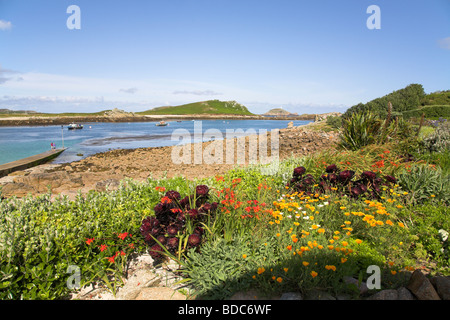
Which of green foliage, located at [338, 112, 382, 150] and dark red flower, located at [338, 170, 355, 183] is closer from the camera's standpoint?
dark red flower, located at [338, 170, 355, 183]

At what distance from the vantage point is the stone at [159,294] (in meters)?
2.53

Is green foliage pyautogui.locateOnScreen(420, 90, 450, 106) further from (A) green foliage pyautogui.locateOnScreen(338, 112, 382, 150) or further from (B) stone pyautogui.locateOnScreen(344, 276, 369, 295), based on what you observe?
(B) stone pyautogui.locateOnScreen(344, 276, 369, 295)

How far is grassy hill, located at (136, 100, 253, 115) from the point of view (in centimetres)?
13150

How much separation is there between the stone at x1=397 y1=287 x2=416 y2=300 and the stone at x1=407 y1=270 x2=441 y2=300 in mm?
55

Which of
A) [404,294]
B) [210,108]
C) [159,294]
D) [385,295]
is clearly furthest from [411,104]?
[210,108]

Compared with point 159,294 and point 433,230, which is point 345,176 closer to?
point 433,230

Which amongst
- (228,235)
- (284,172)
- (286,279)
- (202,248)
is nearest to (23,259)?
(202,248)

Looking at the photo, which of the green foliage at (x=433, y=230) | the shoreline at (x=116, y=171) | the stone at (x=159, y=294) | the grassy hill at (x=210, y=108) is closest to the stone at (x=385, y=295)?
the green foliage at (x=433, y=230)

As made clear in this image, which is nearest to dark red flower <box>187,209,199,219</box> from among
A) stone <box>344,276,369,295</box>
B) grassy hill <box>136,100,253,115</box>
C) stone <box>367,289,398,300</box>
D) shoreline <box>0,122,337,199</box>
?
stone <box>344,276,369,295</box>

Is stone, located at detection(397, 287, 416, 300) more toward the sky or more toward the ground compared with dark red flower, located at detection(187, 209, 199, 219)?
more toward the ground

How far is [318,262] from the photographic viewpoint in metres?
2.53

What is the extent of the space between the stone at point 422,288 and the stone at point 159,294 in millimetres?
2166

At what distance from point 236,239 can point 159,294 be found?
99 cm
